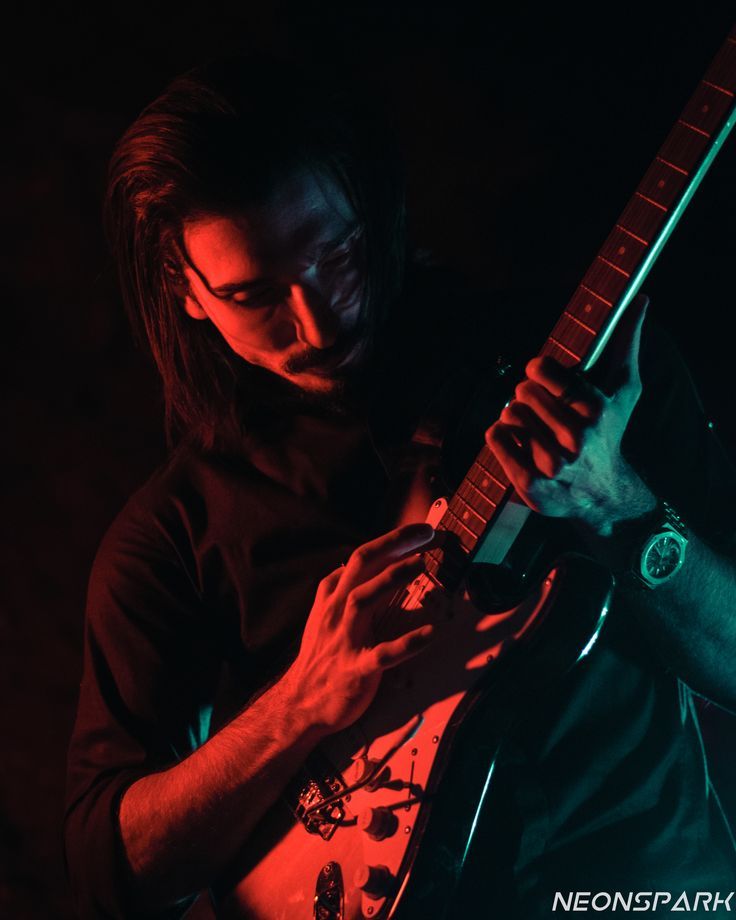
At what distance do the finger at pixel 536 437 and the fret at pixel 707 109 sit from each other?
1.37 ft

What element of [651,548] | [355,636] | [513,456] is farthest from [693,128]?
[355,636]

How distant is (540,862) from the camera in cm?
136

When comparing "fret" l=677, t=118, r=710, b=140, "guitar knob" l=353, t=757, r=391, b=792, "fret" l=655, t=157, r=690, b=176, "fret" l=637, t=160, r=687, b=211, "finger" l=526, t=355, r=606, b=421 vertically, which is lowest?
"guitar knob" l=353, t=757, r=391, b=792

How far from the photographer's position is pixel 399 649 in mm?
1230

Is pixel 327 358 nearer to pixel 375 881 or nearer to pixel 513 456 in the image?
pixel 513 456

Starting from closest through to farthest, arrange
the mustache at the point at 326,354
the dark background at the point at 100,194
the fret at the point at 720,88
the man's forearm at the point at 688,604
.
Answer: the fret at the point at 720,88 → the man's forearm at the point at 688,604 → the mustache at the point at 326,354 → the dark background at the point at 100,194

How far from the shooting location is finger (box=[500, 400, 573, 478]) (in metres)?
1.07

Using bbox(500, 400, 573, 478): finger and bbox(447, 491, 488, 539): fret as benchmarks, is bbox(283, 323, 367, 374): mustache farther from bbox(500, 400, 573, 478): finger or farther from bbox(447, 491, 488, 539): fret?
bbox(500, 400, 573, 478): finger

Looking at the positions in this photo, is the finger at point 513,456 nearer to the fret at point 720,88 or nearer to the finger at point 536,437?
the finger at point 536,437

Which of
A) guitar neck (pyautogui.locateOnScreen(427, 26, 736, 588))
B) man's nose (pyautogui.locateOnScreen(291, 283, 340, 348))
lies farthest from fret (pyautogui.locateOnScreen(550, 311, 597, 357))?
man's nose (pyautogui.locateOnScreen(291, 283, 340, 348))

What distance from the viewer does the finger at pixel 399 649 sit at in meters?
1.22

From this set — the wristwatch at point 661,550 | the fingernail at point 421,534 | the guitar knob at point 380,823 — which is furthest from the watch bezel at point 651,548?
Answer: the guitar knob at point 380,823

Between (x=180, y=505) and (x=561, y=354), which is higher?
(x=561, y=354)

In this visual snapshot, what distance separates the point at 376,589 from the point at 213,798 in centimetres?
52
